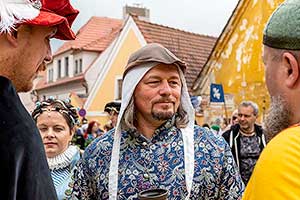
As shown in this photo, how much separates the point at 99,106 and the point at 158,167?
22.9 meters

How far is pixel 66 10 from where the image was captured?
5.84 feet

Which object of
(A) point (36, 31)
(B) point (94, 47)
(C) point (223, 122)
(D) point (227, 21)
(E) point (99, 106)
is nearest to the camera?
(A) point (36, 31)

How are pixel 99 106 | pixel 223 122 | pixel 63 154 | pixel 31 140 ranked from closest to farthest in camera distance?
pixel 31 140, pixel 63 154, pixel 223 122, pixel 99 106

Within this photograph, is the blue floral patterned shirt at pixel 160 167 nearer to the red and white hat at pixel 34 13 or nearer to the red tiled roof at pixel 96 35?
the red and white hat at pixel 34 13

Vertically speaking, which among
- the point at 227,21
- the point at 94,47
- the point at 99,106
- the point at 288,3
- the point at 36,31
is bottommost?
the point at 99,106

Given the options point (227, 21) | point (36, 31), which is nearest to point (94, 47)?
point (227, 21)

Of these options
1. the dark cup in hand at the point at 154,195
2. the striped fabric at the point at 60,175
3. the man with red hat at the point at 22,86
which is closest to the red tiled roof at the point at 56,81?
the striped fabric at the point at 60,175

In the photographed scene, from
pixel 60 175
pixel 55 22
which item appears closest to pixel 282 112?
pixel 55 22

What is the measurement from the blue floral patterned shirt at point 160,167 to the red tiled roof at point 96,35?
25.7 metres

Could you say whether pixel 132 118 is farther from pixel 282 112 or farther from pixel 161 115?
pixel 282 112

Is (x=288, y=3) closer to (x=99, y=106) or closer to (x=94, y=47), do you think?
(x=99, y=106)

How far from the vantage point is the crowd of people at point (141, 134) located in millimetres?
1438

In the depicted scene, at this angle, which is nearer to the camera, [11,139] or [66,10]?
[11,139]

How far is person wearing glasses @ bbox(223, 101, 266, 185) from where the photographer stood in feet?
19.0
